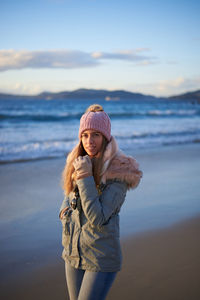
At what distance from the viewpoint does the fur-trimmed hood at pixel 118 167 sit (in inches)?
83.0

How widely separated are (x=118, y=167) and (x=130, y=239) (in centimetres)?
251

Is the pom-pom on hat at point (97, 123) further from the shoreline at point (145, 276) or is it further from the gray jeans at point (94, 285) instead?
the shoreline at point (145, 276)

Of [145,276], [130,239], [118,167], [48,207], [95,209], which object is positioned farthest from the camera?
[48,207]

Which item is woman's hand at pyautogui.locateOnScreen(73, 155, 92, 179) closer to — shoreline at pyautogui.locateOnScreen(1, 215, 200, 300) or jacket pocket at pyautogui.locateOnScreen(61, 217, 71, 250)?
jacket pocket at pyautogui.locateOnScreen(61, 217, 71, 250)

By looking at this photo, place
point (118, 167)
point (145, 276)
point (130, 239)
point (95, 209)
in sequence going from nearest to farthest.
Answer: point (95, 209), point (118, 167), point (145, 276), point (130, 239)

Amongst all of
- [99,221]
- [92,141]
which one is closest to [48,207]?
[92,141]

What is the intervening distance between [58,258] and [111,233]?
1982mm

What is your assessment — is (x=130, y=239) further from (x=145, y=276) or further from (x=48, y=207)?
(x=48, y=207)

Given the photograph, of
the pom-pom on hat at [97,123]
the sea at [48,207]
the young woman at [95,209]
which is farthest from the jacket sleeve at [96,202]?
the sea at [48,207]

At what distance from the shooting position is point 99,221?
1.97 meters

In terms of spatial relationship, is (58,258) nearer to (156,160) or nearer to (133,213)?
(133,213)

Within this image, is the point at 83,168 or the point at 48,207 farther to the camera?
the point at 48,207

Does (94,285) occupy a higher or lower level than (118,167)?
lower

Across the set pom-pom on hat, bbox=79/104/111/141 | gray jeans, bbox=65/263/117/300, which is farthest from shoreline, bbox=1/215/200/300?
pom-pom on hat, bbox=79/104/111/141
